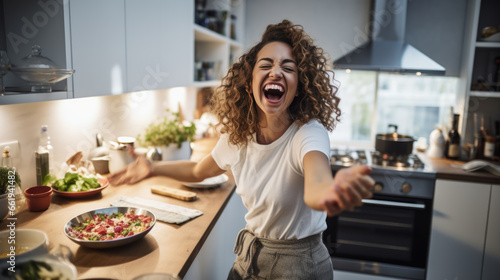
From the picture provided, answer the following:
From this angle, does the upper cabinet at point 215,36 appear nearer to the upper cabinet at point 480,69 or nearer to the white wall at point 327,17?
the white wall at point 327,17

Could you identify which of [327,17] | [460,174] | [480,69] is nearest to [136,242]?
[460,174]

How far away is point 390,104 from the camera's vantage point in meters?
3.39

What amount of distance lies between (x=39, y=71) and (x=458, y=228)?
2594 mm

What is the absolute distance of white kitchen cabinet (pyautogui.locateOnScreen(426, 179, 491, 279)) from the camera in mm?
2475

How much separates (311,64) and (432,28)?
2.45 meters

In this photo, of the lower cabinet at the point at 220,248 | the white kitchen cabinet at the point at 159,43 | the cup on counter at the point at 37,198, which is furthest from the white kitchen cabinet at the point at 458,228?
the cup on counter at the point at 37,198

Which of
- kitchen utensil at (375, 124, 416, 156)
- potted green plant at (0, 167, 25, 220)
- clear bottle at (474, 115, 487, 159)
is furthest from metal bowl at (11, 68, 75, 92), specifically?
clear bottle at (474, 115, 487, 159)

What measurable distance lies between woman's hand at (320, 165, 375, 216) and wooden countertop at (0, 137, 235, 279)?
1.80ft

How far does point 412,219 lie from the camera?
258cm

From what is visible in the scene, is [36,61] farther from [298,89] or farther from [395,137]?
[395,137]

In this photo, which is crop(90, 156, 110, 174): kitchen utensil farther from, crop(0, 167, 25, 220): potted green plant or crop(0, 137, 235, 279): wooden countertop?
crop(0, 167, 25, 220): potted green plant

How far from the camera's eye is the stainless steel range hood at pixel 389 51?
2715 millimetres

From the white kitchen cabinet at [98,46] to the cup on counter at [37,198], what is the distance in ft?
1.44

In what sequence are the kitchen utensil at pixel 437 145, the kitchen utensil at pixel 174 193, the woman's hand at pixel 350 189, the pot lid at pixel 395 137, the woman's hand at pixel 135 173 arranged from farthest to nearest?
the kitchen utensil at pixel 437 145 → the pot lid at pixel 395 137 → the kitchen utensil at pixel 174 193 → the woman's hand at pixel 135 173 → the woman's hand at pixel 350 189
